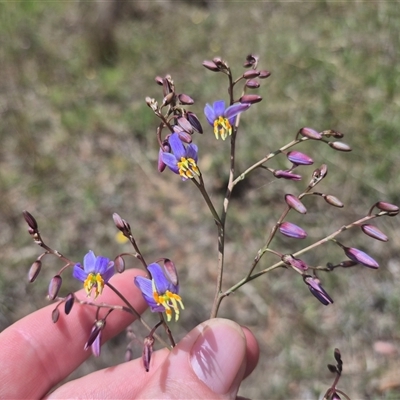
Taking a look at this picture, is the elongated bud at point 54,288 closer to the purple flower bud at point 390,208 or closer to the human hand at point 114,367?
the human hand at point 114,367

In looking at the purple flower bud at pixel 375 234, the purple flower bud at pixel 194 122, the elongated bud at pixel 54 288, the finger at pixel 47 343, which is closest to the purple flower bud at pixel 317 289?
the purple flower bud at pixel 375 234

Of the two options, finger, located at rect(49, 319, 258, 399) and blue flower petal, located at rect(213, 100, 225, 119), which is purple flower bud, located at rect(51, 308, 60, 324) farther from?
blue flower petal, located at rect(213, 100, 225, 119)

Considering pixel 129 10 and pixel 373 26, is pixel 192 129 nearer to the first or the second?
pixel 373 26

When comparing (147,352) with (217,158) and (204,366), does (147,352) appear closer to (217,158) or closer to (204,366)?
(204,366)

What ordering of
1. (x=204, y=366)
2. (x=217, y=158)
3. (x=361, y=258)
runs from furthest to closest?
(x=217, y=158) < (x=204, y=366) < (x=361, y=258)

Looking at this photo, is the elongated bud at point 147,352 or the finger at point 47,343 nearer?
the elongated bud at point 147,352

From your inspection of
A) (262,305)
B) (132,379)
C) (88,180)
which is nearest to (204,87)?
(88,180)

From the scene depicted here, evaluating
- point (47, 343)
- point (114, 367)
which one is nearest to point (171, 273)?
point (114, 367)

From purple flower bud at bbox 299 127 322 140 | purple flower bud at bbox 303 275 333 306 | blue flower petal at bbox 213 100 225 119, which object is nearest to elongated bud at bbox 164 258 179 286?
purple flower bud at bbox 303 275 333 306
